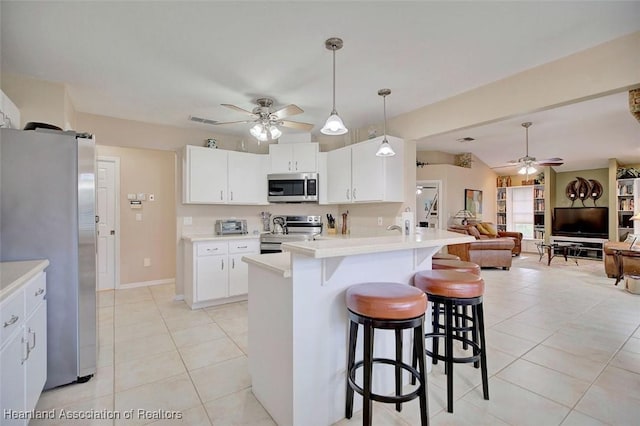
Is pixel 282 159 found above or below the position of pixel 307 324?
above

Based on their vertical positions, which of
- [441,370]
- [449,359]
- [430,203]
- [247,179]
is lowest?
[441,370]

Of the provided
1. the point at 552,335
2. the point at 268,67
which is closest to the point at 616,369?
the point at 552,335

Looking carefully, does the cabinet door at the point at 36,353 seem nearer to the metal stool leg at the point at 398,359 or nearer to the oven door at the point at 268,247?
the metal stool leg at the point at 398,359

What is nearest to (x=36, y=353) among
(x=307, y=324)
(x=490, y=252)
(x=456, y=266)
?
(x=307, y=324)

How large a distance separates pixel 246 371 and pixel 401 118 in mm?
3443

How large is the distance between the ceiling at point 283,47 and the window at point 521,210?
7299 mm

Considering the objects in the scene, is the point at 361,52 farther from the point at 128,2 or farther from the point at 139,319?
the point at 139,319

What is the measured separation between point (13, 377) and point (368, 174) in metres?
3.55

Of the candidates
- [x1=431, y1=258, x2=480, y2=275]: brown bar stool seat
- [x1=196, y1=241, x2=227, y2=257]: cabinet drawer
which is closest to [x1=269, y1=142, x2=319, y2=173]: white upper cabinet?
[x1=196, y1=241, x2=227, y2=257]: cabinet drawer

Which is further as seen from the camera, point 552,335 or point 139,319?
point 139,319

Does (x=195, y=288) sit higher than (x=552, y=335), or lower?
higher

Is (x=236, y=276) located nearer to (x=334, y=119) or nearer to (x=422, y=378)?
(x=334, y=119)

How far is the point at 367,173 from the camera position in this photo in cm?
396

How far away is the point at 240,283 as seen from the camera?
4.07m
